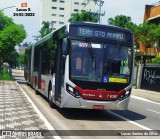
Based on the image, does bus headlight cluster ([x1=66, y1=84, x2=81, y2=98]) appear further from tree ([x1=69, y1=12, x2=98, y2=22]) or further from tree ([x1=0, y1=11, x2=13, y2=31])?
tree ([x1=69, y1=12, x2=98, y2=22])

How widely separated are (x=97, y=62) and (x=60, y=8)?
5405 inches

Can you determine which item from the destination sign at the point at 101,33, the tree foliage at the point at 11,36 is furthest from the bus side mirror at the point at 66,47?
the tree foliage at the point at 11,36

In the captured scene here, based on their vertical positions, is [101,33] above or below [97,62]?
above

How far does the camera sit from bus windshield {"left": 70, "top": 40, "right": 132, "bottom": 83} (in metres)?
13.4

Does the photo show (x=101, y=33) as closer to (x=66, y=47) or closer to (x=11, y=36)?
(x=66, y=47)

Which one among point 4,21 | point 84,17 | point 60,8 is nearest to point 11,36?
point 4,21

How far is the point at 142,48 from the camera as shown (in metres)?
58.8

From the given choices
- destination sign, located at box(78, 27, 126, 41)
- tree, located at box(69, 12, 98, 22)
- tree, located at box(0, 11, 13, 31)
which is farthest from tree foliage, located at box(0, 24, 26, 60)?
tree, located at box(69, 12, 98, 22)

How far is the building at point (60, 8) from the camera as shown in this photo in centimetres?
14638

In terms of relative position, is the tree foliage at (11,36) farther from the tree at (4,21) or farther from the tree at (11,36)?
the tree at (4,21)

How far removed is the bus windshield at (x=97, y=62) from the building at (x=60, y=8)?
13189 cm

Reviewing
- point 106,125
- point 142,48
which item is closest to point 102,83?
point 106,125

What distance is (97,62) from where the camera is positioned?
13.5 m

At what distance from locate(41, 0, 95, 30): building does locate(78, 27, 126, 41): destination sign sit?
5175 inches
